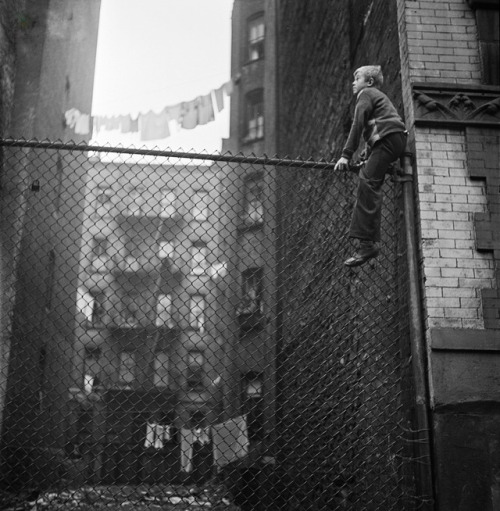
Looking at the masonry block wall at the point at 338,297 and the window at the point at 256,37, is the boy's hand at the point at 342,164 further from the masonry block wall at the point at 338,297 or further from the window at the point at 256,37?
the window at the point at 256,37

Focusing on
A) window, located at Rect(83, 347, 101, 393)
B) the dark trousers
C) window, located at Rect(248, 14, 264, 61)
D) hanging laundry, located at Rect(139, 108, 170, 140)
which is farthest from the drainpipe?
window, located at Rect(248, 14, 264, 61)

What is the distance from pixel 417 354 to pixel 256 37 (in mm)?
22401

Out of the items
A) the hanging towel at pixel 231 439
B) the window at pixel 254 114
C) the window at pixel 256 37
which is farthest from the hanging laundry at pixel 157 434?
the window at pixel 256 37

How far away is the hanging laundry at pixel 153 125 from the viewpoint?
1532 centimetres

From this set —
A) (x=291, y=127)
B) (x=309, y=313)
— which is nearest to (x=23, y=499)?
(x=309, y=313)

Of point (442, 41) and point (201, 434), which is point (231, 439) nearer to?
point (201, 434)

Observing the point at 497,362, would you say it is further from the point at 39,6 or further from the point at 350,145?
the point at 39,6

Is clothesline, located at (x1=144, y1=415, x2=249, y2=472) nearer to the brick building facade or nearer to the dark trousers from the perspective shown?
the brick building facade

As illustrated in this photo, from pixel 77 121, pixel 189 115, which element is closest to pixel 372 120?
pixel 189 115

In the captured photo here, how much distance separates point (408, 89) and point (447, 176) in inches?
35.4

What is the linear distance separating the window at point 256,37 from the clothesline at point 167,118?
8.26m

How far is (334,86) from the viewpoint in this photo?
10617 millimetres

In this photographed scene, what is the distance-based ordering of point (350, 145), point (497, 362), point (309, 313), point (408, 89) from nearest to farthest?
1. point (497, 362)
2. point (350, 145)
3. point (408, 89)
4. point (309, 313)

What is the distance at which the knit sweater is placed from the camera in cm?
520
